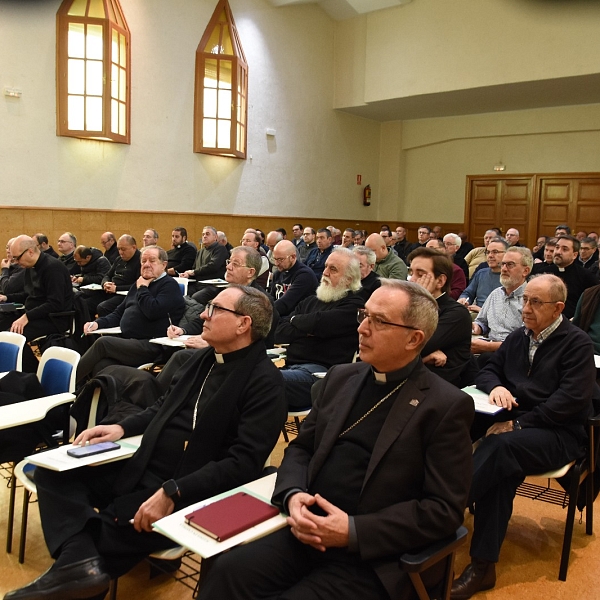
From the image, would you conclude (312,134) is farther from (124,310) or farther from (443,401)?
(443,401)

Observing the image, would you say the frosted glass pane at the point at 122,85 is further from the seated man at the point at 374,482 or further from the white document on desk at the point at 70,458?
the seated man at the point at 374,482

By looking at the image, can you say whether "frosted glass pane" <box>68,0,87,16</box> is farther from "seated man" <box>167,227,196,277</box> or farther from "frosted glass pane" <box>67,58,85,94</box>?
"seated man" <box>167,227,196,277</box>

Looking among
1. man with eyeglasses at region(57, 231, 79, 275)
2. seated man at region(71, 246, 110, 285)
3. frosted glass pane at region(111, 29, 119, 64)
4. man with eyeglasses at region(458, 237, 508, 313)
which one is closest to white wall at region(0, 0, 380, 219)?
frosted glass pane at region(111, 29, 119, 64)

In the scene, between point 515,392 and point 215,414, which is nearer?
point 215,414

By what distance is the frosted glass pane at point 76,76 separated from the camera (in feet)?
31.4

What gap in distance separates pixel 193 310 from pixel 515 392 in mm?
2809

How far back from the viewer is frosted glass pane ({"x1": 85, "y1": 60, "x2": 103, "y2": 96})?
9641mm

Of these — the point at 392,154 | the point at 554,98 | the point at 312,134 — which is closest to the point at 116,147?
the point at 312,134

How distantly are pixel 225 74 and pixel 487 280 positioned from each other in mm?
7736

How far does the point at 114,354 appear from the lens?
14.4ft

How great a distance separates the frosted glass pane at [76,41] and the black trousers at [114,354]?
22.6ft

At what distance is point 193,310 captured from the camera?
4.95m

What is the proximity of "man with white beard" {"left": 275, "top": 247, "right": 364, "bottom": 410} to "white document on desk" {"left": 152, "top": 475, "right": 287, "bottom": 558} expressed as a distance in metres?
1.77

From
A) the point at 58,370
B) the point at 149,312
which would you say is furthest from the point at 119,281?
the point at 58,370
